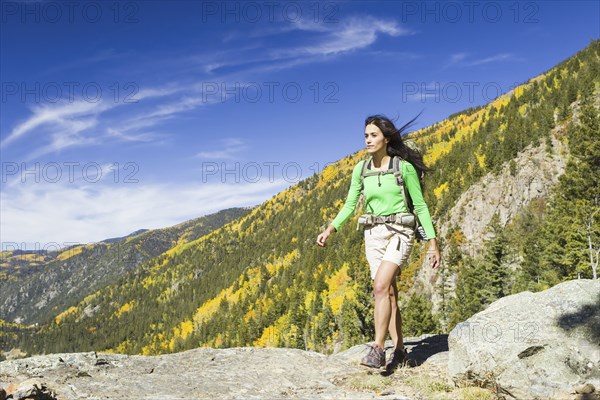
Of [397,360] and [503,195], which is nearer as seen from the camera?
[397,360]

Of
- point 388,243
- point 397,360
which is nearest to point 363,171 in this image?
point 388,243

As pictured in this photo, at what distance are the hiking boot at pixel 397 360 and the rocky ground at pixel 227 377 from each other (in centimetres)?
13

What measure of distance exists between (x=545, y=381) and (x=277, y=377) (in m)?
3.54

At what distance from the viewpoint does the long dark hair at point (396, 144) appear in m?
5.78

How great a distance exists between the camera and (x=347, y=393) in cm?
514

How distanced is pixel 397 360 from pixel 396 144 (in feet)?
10.8

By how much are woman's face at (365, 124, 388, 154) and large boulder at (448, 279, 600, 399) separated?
2921 mm

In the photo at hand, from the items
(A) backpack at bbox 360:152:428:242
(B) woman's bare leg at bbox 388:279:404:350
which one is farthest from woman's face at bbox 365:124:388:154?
(B) woman's bare leg at bbox 388:279:404:350

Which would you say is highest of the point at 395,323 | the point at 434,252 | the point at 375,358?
the point at 434,252

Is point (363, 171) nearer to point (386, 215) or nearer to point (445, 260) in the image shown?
point (386, 215)

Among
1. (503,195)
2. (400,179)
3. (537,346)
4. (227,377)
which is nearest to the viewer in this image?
(537,346)

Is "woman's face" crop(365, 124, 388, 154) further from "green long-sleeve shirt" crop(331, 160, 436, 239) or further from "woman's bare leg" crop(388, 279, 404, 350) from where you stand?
"woman's bare leg" crop(388, 279, 404, 350)

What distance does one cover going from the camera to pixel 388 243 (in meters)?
5.75

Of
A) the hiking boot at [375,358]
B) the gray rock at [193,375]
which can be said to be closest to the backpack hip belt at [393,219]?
the hiking boot at [375,358]
